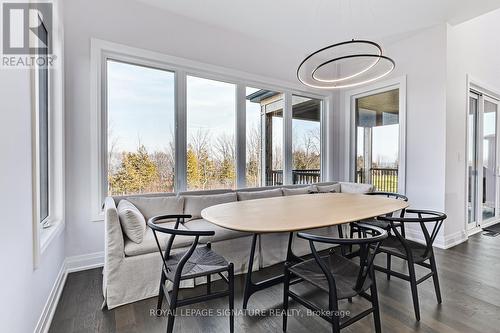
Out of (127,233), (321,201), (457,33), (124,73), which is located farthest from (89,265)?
(457,33)

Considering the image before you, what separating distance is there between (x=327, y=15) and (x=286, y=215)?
2.94 metres

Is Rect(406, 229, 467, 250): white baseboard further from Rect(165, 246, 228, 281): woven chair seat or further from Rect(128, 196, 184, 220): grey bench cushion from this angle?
Rect(128, 196, 184, 220): grey bench cushion

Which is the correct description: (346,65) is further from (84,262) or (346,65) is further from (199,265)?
(84,262)

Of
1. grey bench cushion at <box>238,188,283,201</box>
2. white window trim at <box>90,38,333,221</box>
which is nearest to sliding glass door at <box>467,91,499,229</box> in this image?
white window trim at <box>90,38,333,221</box>

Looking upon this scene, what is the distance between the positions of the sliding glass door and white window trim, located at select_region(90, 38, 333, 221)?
8.64 ft

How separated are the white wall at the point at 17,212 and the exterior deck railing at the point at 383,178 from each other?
15.1 feet

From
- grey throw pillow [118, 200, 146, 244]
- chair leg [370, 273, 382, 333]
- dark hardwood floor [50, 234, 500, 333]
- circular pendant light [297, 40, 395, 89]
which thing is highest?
circular pendant light [297, 40, 395, 89]

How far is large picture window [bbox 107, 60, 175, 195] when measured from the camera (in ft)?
9.88

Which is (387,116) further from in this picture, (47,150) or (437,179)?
(47,150)

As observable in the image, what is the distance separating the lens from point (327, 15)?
11.0 feet

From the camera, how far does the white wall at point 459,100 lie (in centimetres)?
353

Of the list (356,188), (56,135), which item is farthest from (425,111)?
(56,135)

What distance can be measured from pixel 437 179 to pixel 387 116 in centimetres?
136

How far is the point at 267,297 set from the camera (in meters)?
2.20
